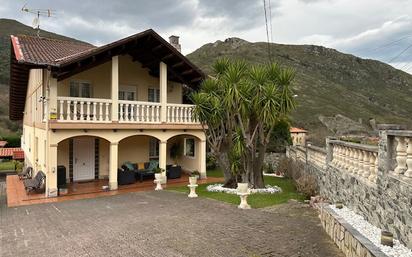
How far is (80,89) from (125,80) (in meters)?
2.43

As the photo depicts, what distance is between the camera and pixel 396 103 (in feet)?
199

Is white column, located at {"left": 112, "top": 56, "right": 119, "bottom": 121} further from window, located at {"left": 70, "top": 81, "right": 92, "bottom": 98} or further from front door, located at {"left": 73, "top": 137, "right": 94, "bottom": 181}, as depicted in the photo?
front door, located at {"left": 73, "top": 137, "right": 94, "bottom": 181}

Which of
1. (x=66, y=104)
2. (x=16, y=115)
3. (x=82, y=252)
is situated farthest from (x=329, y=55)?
(x=82, y=252)

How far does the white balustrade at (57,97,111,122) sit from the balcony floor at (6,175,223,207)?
3136 millimetres

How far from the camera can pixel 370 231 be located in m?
5.86

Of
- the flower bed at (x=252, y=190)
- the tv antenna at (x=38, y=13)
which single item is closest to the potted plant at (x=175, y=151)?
the flower bed at (x=252, y=190)

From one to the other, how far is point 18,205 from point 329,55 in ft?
265

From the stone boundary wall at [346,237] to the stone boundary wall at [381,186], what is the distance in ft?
1.76

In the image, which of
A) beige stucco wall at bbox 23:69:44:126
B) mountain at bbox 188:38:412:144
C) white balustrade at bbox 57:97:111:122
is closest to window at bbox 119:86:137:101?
white balustrade at bbox 57:97:111:122

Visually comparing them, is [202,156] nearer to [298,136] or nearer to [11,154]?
[298,136]

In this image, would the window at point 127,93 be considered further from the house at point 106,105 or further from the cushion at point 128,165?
the cushion at point 128,165

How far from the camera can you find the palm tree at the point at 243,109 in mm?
12062

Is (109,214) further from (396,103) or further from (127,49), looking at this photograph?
(396,103)

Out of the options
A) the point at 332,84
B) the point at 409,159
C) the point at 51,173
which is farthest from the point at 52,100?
the point at 332,84
